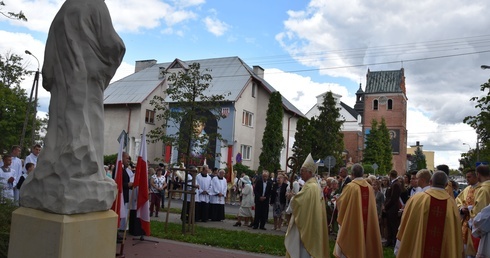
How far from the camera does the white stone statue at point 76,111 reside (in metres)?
3.87

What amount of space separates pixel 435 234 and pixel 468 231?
149 cm

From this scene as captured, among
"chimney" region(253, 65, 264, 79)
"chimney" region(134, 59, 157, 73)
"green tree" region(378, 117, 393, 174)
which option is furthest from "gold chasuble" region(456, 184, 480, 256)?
"green tree" region(378, 117, 393, 174)

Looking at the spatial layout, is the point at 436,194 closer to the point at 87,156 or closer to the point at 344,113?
Answer: the point at 87,156

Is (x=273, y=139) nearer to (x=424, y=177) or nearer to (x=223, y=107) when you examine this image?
(x=223, y=107)

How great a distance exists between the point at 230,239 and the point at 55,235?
8.06 meters

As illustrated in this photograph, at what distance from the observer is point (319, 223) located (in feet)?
24.3

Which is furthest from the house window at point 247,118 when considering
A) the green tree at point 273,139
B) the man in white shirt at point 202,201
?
the man in white shirt at point 202,201

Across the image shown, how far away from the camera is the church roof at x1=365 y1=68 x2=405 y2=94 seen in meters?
87.0

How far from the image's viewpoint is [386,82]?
3479 inches

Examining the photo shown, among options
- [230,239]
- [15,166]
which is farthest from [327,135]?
[15,166]

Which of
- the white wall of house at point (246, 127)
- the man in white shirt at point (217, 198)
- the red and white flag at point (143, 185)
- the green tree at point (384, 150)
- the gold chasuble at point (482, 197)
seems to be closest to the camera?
the gold chasuble at point (482, 197)

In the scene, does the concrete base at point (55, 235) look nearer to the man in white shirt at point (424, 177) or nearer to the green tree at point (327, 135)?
the man in white shirt at point (424, 177)

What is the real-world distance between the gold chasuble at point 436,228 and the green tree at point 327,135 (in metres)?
35.0

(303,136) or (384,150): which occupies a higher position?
(384,150)
